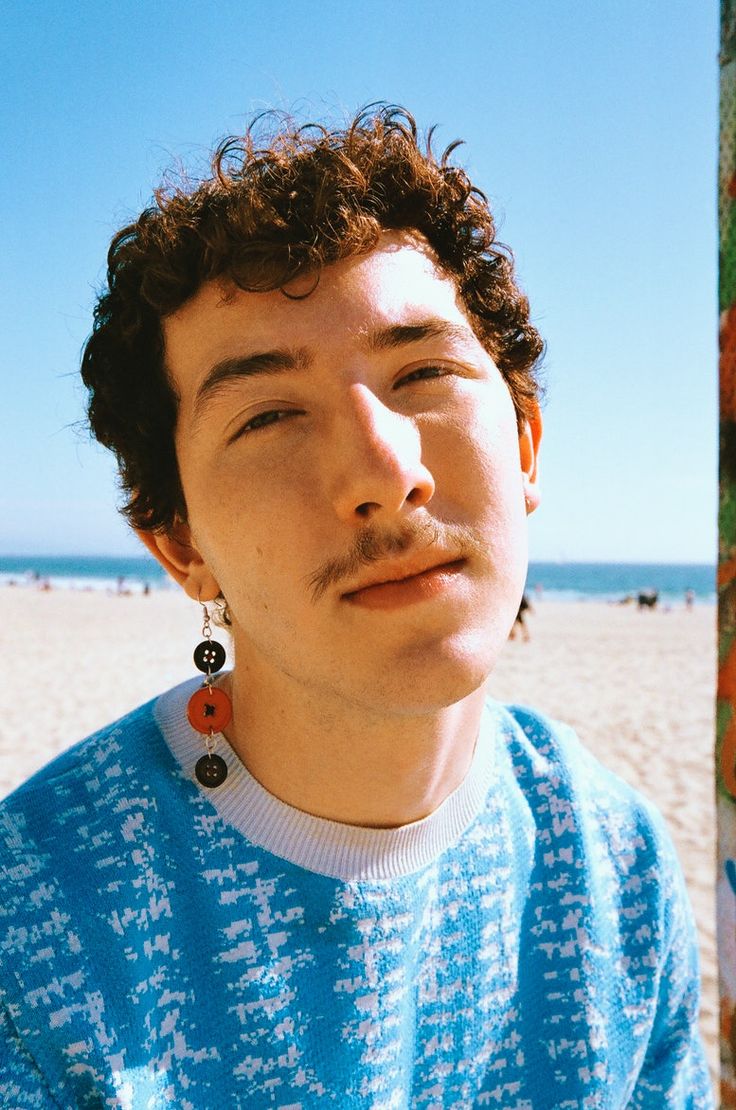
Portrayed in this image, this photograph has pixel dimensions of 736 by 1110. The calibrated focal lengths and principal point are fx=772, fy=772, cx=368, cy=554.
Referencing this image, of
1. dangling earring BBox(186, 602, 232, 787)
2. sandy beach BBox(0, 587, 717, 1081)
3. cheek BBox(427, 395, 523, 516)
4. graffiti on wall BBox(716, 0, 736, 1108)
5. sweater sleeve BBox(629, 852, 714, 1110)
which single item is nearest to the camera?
graffiti on wall BBox(716, 0, 736, 1108)

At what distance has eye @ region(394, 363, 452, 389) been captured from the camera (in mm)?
1538

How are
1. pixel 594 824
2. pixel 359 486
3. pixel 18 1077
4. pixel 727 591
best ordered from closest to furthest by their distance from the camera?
pixel 727 591 → pixel 18 1077 → pixel 359 486 → pixel 594 824

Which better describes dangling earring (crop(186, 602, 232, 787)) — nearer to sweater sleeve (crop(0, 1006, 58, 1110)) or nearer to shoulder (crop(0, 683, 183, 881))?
shoulder (crop(0, 683, 183, 881))

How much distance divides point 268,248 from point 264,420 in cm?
36

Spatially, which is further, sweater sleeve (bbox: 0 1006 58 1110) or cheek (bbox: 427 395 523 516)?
cheek (bbox: 427 395 523 516)

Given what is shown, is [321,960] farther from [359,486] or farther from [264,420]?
[264,420]

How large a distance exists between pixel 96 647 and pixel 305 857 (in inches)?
693

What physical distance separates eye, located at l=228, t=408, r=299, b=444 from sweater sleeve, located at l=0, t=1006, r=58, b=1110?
1.11 m

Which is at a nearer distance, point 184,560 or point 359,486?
point 359,486

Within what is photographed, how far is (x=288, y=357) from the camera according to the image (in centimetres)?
150

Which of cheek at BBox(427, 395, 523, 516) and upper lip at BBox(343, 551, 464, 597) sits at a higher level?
cheek at BBox(427, 395, 523, 516)

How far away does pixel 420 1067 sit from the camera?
1.53 m

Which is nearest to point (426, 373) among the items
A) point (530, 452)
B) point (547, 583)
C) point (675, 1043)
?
point (530, 452)

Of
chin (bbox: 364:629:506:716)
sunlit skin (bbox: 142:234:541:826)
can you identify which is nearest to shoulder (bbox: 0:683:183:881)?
sunlit skin (bbox: 142:234:541:826)
